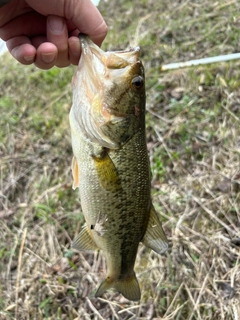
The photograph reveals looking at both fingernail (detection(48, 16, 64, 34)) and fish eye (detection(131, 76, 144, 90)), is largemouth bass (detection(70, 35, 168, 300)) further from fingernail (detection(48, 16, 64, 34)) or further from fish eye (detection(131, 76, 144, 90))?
fingernail (detection(48, 16, 64, 34))

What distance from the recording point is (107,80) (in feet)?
5.73

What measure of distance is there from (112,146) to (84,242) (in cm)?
57

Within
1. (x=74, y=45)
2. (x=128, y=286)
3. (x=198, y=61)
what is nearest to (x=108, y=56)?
(x=74, y=45)

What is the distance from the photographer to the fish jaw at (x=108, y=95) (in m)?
1.71

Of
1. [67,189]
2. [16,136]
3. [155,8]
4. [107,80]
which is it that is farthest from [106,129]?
[155,8]

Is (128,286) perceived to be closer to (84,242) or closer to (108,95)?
(84,242)

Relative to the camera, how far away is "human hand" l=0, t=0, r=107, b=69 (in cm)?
186

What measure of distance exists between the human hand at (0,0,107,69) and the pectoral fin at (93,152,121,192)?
0.57 m

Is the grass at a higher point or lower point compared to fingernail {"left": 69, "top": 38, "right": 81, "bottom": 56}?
lower

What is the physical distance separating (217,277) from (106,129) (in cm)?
145

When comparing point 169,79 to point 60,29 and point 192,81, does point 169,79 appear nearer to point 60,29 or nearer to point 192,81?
point 192,81

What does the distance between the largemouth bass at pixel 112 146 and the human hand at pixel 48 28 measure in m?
0.20

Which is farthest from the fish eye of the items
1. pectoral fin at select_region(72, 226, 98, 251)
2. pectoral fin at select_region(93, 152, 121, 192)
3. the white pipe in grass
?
the white pipe in grass

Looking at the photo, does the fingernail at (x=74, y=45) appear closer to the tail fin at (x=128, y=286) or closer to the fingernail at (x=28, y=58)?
the fingernail at (x=28, y=58)
